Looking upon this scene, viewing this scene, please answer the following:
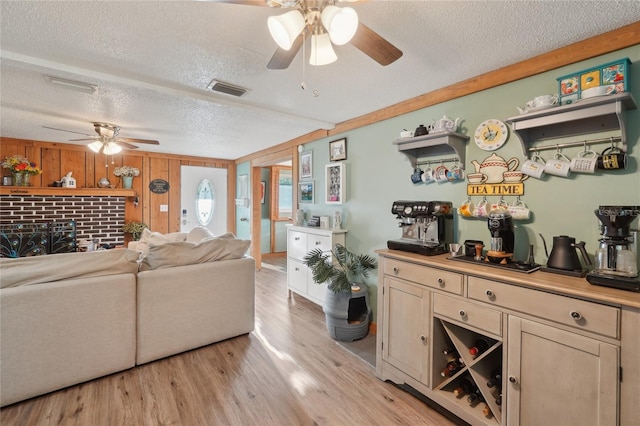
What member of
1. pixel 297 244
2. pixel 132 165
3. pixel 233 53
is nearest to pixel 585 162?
pixel 233 53

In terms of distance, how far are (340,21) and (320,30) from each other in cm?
30

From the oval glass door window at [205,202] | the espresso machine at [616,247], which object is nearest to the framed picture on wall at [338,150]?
the espresso machine at [616,247]

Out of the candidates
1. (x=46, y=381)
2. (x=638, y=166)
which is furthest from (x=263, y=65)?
(x=46, y=381)

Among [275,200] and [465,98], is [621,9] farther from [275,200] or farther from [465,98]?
[275,200]

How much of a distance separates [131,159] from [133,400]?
15.4 ft

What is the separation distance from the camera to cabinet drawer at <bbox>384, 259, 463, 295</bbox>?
1737 millimetres

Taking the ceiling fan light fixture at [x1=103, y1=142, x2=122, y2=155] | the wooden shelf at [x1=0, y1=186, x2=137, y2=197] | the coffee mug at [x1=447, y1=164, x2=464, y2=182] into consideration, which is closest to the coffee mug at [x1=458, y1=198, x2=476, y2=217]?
the coffee mug at [x1=447, y1=164, x2=464, y2=182]

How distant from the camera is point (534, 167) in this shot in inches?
73.1

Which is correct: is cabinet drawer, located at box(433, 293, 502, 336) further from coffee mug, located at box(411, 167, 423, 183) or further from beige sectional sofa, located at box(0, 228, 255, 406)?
beige sectional sofa, located at box(0, 228, 255, 406)

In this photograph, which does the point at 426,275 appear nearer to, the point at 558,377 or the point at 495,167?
the point at 558,377

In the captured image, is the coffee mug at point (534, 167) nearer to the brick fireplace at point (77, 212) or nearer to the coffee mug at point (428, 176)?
the coffee mug at point (428, 176)

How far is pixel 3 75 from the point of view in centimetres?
217

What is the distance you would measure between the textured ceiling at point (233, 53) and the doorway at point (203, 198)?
9.37ft

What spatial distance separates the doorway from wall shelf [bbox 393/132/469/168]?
15.9 feet
